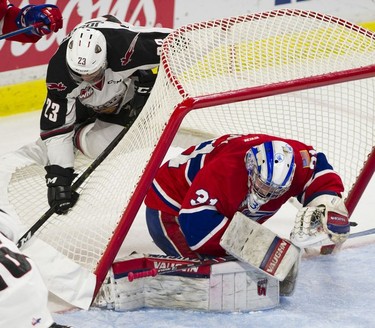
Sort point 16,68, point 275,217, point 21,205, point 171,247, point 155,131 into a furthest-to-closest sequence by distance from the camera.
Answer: point 16,68 < point 275,217 < point 21,205 < point 171,247 < point 155,131

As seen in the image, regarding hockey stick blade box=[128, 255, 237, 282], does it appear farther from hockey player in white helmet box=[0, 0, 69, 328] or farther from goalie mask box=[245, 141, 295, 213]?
hockey player in white helmet box=[0, 0, 69, 328]

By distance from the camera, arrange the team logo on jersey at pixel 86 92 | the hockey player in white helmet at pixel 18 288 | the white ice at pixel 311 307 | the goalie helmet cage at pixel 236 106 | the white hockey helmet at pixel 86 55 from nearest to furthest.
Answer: the hockey player in white helmet at pixel 18 288
the goalie helmet cage at pixel 236 106
the white ice at pixel 311 307
the white hockey helmet at pixel 86 55
the team logo on jersey at pixel 86 92

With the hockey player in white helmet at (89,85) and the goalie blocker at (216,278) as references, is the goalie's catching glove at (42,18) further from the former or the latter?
the goalie blocker at (216,278)

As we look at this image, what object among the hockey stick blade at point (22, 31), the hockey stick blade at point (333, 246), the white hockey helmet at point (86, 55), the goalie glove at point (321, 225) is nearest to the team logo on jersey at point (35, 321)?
the goalie glove at point (321, 225)

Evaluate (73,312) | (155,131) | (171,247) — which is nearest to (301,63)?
(155,131)

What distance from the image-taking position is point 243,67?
3.57 meters

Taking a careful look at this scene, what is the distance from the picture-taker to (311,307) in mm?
3570

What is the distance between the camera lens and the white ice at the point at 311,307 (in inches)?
136

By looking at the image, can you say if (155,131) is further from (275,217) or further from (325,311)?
(275,217)

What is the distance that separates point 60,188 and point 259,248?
927 mm

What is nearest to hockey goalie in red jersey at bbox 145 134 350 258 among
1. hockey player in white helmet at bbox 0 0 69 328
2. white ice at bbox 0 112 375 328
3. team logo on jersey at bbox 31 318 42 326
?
white ice at bbox 0 112 375 328

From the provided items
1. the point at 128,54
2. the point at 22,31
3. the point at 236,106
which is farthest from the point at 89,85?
the point at 236,106

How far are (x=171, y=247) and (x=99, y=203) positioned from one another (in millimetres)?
305

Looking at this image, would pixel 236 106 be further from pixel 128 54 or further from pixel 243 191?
pixel 243 191
